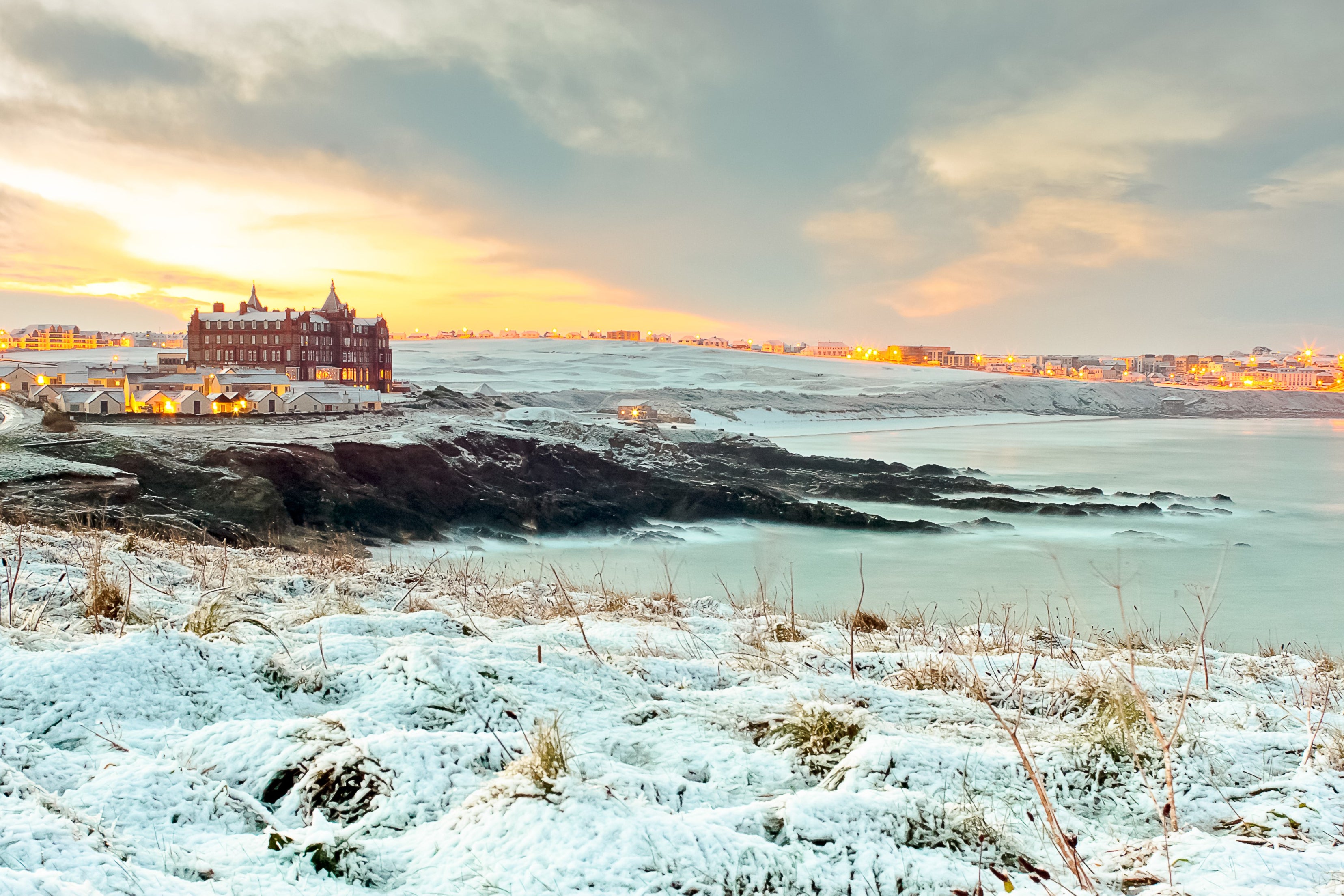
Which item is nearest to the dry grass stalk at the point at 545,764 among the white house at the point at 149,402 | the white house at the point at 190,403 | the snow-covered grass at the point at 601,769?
the snow-covered grass at the point at 601,769

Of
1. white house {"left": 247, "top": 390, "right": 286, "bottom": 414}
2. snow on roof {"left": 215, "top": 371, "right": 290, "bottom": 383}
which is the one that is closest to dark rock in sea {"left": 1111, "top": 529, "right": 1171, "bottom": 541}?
white house {"left": 247, "top": 390, "right": 286, "bottom": 414}

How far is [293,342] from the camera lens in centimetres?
5688

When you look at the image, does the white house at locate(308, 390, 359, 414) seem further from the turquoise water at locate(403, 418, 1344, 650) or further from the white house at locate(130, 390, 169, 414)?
the turquoise water at locate(403, 418, 1344, 650)

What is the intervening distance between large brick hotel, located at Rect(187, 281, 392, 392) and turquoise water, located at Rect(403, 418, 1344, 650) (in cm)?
4253

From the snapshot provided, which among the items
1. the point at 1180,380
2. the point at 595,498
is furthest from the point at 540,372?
the point at 1180,380

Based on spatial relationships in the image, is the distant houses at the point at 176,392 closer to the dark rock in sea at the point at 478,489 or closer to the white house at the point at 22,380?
the white house at the point at 22,380

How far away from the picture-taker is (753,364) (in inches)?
4016

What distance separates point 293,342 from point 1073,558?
54627 millimetres

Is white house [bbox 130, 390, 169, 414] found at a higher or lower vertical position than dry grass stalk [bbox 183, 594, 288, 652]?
lower

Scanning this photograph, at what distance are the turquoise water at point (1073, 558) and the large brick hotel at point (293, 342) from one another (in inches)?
1675

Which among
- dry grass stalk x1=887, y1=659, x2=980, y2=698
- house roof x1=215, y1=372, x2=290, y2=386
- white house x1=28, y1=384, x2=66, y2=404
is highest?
house roof x1=215, y1=372, x2=290, y2=386

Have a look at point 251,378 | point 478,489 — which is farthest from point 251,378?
point 478,489

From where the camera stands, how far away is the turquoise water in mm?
14359

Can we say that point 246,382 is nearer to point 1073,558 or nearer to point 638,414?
point 638,414
